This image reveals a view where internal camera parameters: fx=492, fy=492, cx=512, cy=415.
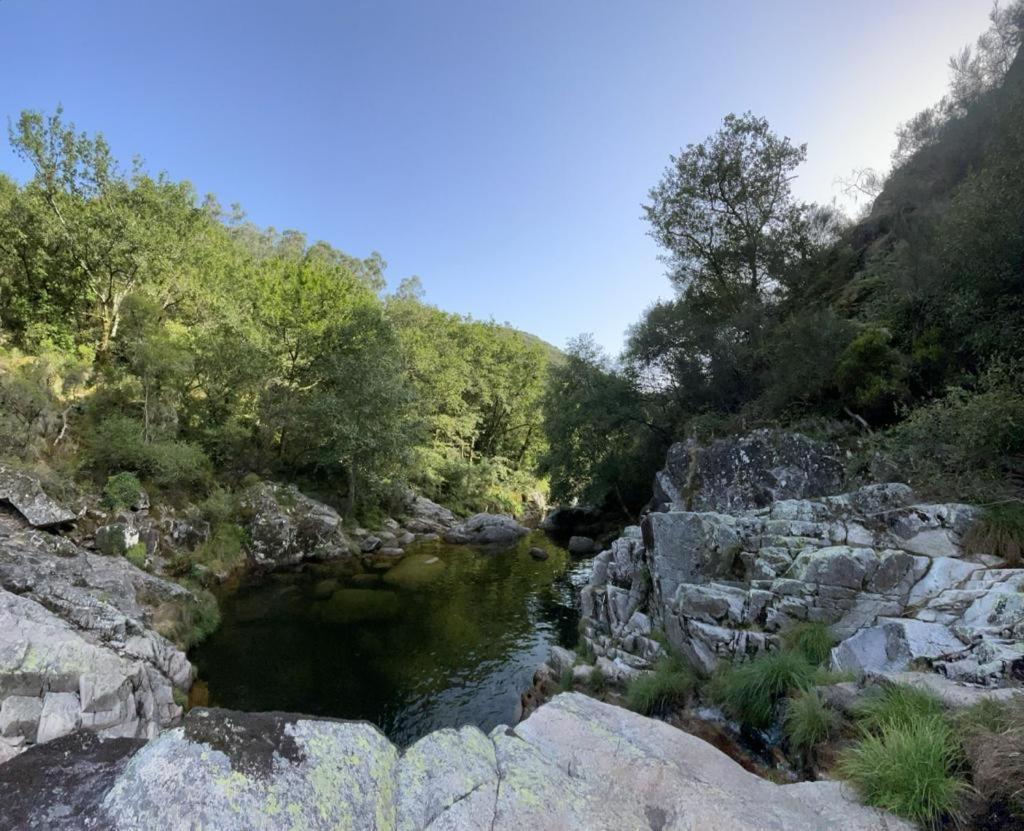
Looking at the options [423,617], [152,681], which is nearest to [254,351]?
[423,617]

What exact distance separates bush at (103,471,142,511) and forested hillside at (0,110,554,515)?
145 cm

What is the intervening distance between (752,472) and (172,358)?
90.0ft

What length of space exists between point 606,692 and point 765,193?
23808 millimetres

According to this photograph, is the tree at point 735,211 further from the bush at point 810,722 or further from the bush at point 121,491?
the bush at point 121,491

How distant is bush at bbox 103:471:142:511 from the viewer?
2005cm

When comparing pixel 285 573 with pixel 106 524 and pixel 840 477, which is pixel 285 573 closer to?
pixel 106 524

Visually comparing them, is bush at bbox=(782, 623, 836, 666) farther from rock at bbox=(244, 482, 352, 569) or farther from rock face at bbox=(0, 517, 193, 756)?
rock at bbox=(244, 482, 352, 569)

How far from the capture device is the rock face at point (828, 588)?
6258 mm

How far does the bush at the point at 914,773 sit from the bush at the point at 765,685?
2.79m

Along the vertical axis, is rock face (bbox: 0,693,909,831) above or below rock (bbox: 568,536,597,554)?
above

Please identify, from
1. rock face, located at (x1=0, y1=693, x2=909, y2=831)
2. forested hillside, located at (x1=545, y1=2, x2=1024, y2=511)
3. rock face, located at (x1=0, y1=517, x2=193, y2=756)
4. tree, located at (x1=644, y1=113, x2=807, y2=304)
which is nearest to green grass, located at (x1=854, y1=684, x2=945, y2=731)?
rock face, located at (x1=0, y1=693, x2=909, y2=831)

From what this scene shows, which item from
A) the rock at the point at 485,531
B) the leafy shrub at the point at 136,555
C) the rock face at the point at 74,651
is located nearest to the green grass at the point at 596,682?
the rock face at the point at 74,651

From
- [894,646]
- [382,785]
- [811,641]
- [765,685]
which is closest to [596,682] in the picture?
[765,685]

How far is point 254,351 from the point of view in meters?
29.8
